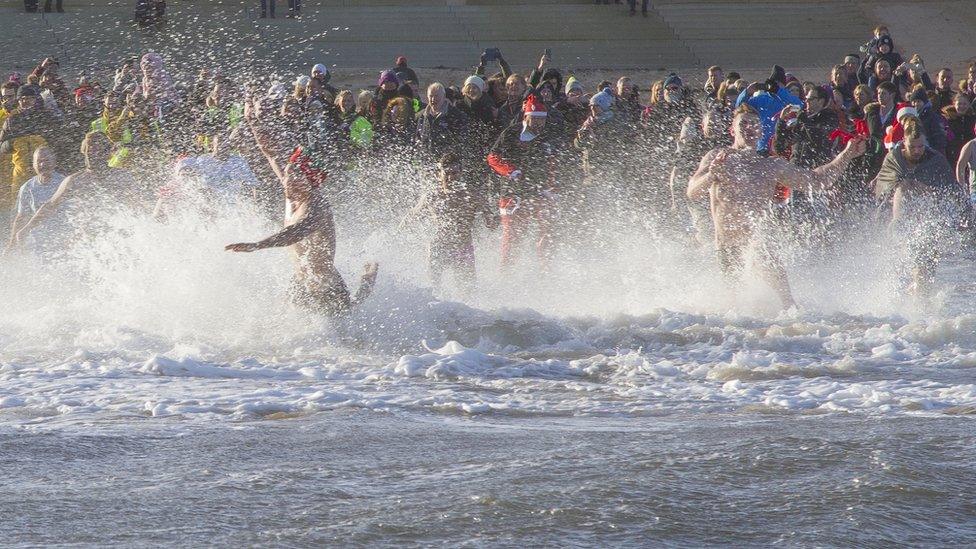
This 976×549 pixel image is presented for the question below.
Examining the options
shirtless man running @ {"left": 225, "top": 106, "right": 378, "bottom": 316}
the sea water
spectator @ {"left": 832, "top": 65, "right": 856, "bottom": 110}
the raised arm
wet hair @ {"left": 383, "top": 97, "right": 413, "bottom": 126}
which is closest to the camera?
the sea water

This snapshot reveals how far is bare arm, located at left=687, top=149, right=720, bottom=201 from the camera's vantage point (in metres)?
9.98

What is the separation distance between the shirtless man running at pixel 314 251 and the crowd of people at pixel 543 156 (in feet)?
0.29

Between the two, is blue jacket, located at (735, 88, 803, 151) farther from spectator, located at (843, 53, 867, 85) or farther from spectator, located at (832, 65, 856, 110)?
spectator, located at (843, 53, 867, 85)

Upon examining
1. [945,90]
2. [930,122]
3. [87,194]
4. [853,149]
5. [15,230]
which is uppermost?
[945,90]

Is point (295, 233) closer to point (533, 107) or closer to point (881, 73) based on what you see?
point (533, 107)

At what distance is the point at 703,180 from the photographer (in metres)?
10.0

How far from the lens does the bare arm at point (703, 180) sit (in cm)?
998

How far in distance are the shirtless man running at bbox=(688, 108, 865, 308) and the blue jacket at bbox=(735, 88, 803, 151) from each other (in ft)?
7.18

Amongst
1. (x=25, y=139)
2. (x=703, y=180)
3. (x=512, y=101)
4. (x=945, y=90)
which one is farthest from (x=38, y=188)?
(x=945, y=90)

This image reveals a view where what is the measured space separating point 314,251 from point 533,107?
3.17 m

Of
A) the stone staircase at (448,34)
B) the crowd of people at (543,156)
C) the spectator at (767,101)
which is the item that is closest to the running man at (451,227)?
the crowd of people at (543,156)

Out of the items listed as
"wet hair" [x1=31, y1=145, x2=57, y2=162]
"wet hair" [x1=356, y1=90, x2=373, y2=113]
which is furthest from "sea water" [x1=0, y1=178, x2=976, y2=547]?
"wet hair" [x1=356, y1=90, x2=373, y2=113]

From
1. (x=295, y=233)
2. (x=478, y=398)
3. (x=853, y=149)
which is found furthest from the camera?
(x=853, y=149)

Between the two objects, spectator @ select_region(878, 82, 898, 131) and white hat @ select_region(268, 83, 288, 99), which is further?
white hat @ select_region(268, 83, 288, 99)
